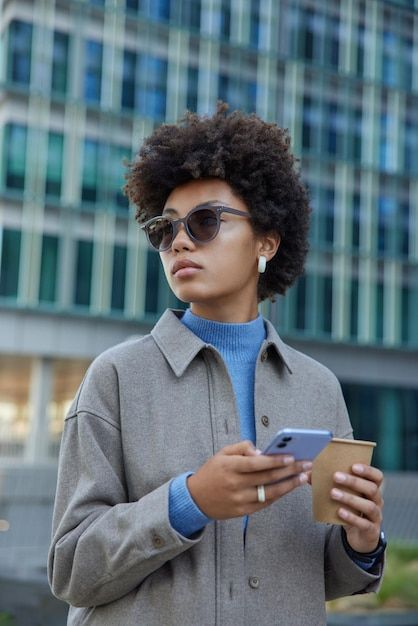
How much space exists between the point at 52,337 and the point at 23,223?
149 inches

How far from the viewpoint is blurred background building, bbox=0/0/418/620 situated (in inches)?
1137

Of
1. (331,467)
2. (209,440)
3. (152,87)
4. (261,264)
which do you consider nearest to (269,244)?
(261,264)

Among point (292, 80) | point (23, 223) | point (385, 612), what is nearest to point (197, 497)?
point (385, 612)

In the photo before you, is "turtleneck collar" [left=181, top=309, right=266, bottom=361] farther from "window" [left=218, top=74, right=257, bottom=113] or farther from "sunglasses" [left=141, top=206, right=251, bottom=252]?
"window" [left=218, top=74, right=257, bottom=113]

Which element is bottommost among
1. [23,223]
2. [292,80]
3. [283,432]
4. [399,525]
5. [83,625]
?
[399,525]

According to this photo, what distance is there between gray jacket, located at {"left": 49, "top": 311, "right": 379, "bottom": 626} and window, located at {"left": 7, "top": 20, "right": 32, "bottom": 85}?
28.0 metres

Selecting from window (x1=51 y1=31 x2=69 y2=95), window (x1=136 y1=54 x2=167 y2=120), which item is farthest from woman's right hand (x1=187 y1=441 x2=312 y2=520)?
window (x1=136 y1=54 x2=167 y2=120)

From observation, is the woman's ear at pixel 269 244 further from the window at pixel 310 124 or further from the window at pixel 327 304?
the window at pixel 310 124

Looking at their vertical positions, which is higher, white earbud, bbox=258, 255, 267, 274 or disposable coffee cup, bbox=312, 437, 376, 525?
white earbud, bbox=258, 255, 267, 274

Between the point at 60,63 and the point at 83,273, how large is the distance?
6.91 m

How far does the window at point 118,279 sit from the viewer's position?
29875 mm

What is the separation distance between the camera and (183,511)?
6.71ft

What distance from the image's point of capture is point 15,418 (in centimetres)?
3709

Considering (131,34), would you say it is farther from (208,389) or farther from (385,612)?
(208,389)
